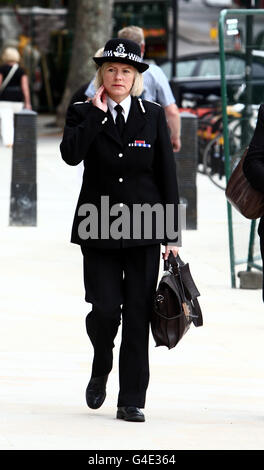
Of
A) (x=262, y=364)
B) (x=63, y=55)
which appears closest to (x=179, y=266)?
(x=262, y=364)

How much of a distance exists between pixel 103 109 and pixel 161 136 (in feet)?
1.05

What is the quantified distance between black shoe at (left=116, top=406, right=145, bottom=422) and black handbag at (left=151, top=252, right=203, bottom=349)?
0.33m

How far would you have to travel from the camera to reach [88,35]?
84.3 feet

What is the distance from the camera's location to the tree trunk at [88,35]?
25.5 meters

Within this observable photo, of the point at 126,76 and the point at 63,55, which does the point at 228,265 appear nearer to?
the point at 126,76

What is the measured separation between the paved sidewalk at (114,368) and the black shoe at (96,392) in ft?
0.20

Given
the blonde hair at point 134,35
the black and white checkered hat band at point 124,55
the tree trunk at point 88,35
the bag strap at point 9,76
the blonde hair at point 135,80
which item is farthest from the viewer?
the tree trunk at point 88,35

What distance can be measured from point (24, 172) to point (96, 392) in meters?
7.02

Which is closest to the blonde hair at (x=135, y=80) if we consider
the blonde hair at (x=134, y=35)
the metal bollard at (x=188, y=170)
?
the blonde hair at (x=134, y=35)

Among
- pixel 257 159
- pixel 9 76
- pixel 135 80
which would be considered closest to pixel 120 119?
pixel 135 80

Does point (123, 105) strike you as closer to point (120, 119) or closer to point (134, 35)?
point (120, 119)

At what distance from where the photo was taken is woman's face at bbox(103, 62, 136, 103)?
20.6 ft

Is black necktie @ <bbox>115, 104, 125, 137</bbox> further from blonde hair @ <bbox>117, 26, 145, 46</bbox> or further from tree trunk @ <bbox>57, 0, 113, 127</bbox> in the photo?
tree trunk @ <bbox>57, 0, 113, 127</bbox>

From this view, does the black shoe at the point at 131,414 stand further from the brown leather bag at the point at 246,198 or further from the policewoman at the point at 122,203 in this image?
the brown leather bag at the point at 246,198
